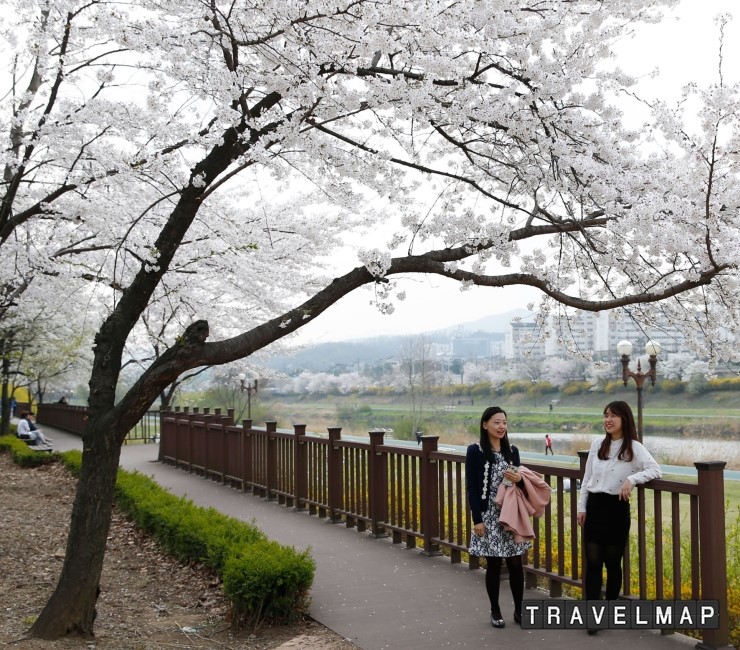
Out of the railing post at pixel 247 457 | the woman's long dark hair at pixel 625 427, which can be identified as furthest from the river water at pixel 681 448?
the woman's long dark hair at pixel 625 427

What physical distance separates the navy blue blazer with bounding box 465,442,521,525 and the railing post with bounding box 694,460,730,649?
1.21m

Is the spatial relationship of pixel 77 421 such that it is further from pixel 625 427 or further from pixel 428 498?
pixel 625 427

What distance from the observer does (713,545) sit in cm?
415

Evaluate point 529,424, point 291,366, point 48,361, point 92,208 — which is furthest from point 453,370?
point 92,208

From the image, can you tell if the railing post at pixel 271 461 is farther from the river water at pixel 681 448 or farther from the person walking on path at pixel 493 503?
the river water at pixel 681 448

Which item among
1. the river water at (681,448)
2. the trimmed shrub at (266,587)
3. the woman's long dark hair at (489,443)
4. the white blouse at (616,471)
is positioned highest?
the woman's long dark hair at (489,443)

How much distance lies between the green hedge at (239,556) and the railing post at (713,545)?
8.73 feet

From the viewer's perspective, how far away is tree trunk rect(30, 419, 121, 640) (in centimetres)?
517

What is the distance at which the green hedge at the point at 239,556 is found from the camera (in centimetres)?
531

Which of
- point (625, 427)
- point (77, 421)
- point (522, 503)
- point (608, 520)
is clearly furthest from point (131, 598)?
point (77, 421)

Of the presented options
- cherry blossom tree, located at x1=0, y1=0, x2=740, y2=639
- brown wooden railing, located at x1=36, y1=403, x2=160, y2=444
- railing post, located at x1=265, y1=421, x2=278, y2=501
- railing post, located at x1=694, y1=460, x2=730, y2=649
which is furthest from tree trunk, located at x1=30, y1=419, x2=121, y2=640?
brown wooden railing, located at x1=36, y1=403, x2=160, y2=444

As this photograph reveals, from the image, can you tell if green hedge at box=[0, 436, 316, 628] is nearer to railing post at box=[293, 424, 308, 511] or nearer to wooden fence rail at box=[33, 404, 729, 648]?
wooden fence rail at box=[33, 404, 729, 648]

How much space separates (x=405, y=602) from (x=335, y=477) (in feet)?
11.4

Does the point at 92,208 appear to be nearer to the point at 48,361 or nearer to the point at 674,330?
the point at 674,330
